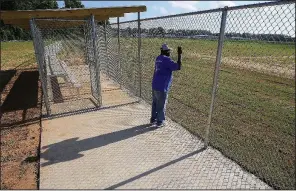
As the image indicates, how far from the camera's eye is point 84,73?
47.5ft

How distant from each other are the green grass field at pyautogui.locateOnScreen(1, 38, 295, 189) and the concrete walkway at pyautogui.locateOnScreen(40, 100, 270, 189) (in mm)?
424

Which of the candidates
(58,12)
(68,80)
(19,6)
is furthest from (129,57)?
(19,6)

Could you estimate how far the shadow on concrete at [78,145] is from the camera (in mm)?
5348

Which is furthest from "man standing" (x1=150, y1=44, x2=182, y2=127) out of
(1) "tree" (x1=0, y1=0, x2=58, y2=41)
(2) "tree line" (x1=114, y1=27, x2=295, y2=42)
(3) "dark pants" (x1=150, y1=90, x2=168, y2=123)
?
(1) "tree" (x1=0, y1=0, x2=58, y2=41)

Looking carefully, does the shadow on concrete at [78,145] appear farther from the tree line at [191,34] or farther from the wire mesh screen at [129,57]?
the wire mesh screen at [129,57]

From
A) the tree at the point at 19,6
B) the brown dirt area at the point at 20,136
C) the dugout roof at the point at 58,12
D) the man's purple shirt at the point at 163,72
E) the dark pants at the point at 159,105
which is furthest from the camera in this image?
the tree at the point at 19,6

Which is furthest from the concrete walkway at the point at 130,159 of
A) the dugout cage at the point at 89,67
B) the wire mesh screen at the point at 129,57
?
the wire mesh screen at the point at 129,57

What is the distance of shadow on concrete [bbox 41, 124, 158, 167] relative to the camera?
5348 mm

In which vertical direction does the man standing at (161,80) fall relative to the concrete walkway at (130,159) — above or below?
above

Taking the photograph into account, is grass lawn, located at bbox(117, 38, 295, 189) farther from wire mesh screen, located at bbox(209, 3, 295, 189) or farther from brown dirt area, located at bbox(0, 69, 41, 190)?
brown dirt area, located at bbox(0, 69, 41, 190)

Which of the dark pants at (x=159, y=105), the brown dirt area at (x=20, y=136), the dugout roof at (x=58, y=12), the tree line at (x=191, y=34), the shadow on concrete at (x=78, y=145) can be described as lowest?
the brown dirt area at (x=20, y=136)

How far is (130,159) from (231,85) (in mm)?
7414

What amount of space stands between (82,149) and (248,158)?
3.00m

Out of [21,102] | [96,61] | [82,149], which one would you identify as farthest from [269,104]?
[21,102]
